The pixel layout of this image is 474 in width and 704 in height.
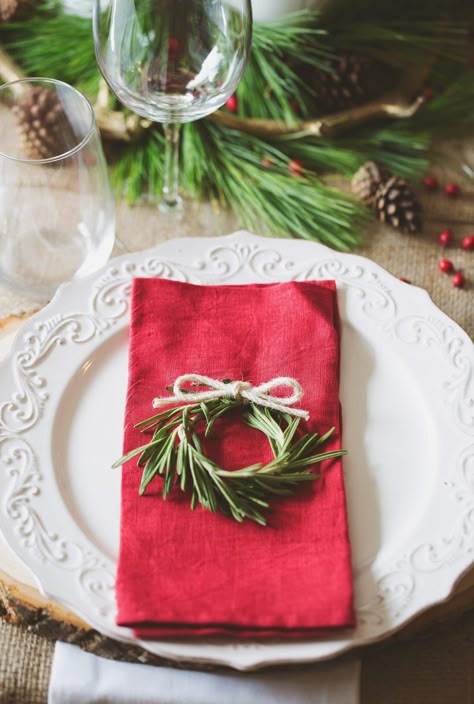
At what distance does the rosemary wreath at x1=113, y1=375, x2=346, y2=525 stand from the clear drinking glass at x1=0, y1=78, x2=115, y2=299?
285 mm

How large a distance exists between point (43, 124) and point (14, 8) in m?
0.30

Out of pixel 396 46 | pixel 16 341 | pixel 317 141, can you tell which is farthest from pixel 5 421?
pixel 396 46

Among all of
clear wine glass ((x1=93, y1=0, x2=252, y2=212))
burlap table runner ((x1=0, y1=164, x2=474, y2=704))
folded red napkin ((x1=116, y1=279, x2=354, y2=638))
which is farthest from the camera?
burlap table runner ((x1=0, y1=164, x2=474, y2=704))

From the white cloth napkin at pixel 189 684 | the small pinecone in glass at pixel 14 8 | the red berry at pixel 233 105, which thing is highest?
the small pinecone in glass at pixel 14 8

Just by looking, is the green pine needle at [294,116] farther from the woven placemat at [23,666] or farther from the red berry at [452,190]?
the woven placemat at [23,666]

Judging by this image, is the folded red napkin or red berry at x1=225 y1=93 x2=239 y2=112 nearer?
the folded red napkin

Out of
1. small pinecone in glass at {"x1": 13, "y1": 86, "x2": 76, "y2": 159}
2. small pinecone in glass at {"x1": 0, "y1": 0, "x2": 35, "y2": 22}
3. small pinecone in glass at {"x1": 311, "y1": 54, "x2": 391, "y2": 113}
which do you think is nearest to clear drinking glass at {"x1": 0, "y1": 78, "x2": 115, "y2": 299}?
small pinecone in glass at {"x1": 13, "y1": 86, "x2": 76, "y2": 159}

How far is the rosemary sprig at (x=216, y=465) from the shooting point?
67 cm

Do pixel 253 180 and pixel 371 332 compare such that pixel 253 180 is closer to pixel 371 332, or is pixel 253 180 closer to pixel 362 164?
pixel 362 164

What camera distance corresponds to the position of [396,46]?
3.84 ft

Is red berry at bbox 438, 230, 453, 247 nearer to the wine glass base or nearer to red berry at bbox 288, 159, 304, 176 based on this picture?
red berry at bbox 288, 159, 304, 176

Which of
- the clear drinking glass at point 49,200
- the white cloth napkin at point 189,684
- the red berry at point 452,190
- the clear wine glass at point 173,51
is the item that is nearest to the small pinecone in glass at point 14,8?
the clear drinking glass at point 49,200

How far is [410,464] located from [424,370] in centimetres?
10

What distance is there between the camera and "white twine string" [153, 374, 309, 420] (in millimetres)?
715
